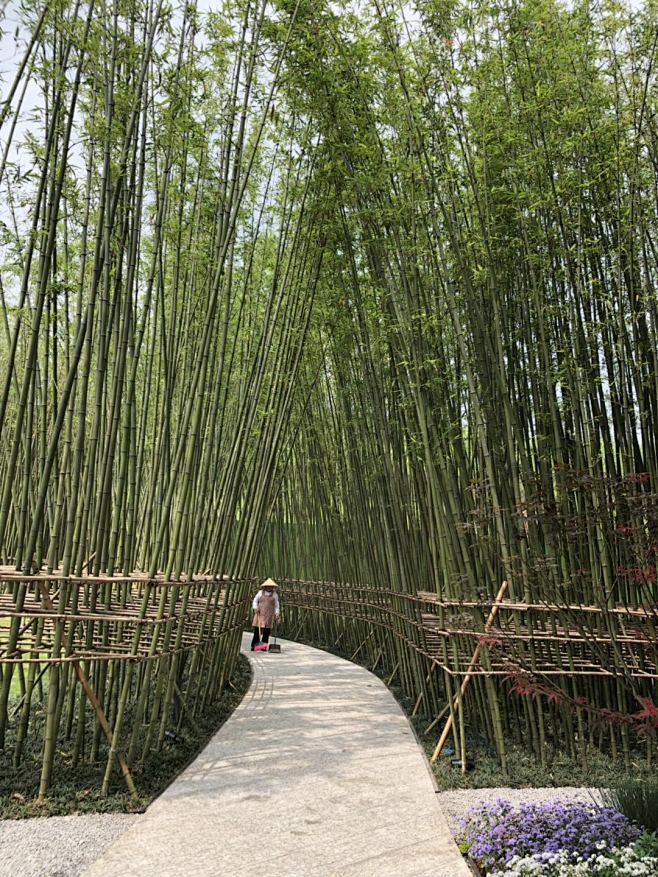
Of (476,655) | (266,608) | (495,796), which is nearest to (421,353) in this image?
(476,655)

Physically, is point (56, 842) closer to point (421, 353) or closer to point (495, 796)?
point (495, 796)

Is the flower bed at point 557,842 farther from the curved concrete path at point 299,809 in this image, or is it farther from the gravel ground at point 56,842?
the gravel ground at point 56,842

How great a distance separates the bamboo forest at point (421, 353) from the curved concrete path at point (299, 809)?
0.30m

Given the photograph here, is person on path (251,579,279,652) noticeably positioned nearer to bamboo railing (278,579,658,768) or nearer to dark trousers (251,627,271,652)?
dark trousers (251,627,271,652)

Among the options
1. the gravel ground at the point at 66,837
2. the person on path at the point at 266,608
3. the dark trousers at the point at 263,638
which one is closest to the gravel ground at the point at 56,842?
the gravel ground at the point at 66,837

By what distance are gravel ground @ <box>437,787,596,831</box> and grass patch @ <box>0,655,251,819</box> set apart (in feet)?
3.82

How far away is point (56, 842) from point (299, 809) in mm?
869

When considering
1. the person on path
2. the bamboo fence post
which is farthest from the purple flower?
the person on path

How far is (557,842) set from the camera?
2236 millimetres

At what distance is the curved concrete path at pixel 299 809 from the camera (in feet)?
7.43

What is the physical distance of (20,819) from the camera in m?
2.59

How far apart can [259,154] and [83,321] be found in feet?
10.1

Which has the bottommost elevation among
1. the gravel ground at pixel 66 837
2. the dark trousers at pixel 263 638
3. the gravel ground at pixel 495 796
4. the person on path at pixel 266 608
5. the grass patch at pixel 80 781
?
the gravel ground at pixel 495 796

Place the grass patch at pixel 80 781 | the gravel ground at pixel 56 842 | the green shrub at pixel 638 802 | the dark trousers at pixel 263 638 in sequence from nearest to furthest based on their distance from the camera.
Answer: the gravel ground at pixel 56 842
the green shrub at pixel 638 802
the grass patch at pixel 80 781
the dark trousers at pixel 263 638
